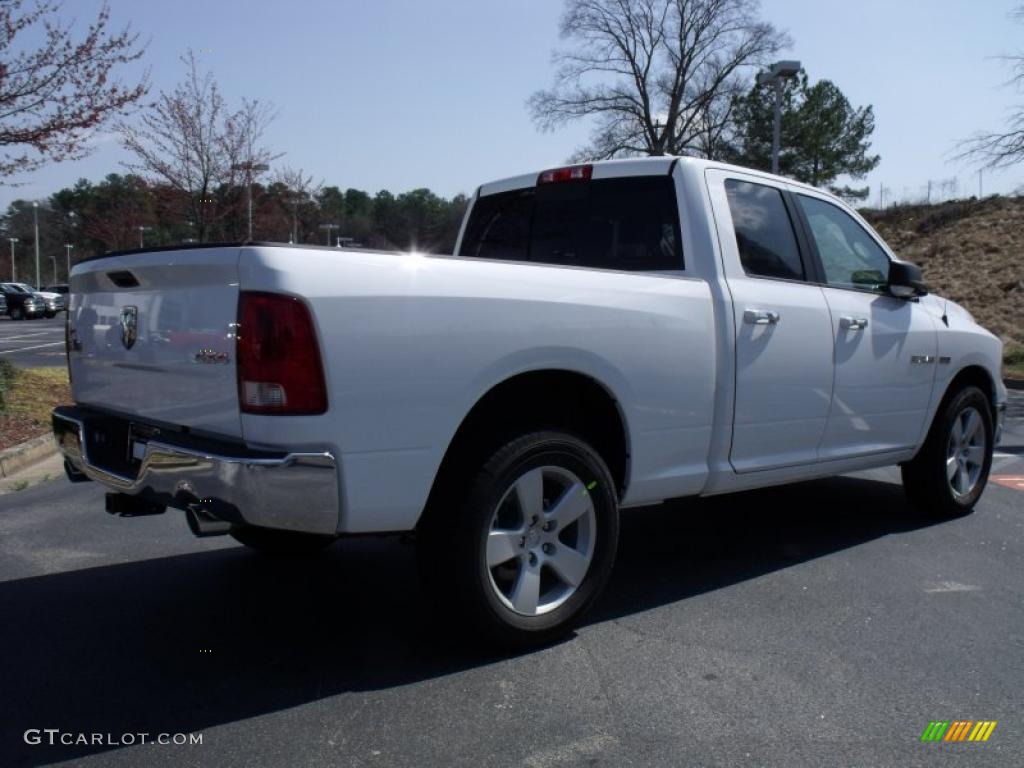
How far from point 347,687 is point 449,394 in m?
1.09

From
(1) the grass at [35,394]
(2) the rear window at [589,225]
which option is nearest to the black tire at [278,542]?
(2) the rear window at [589,225]

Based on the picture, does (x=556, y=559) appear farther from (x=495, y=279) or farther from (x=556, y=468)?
(x=495, y=279)

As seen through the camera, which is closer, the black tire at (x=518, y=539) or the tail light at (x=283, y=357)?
the tail light at (x=283, y=357)

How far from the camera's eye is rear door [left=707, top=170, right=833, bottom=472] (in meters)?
4.17

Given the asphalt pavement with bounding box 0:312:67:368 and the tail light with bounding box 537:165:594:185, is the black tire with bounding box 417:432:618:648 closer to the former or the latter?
the tail light with bounding box 537:165:594:185

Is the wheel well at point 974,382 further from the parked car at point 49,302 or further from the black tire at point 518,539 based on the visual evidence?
the parked car at point 49,302

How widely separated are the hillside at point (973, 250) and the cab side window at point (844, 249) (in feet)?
63.2

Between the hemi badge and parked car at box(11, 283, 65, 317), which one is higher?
the hemi badge

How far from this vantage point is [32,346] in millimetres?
23250

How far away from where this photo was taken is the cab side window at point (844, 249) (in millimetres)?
4930

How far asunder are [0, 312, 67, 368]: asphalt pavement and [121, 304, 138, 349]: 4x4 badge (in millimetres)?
13841

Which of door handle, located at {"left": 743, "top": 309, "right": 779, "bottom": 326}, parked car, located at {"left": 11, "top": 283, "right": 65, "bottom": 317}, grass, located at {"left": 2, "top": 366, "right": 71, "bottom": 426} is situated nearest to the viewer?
door handle, located at {"left": 743, "top": 309, "right": 779, "bottom": 326}

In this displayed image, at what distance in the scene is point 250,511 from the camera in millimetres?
2850

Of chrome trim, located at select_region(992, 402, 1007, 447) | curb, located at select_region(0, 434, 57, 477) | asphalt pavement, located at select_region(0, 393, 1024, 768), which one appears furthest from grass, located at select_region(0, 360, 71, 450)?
chrome trim, located at select_region(992, 402, 1007, 447)
